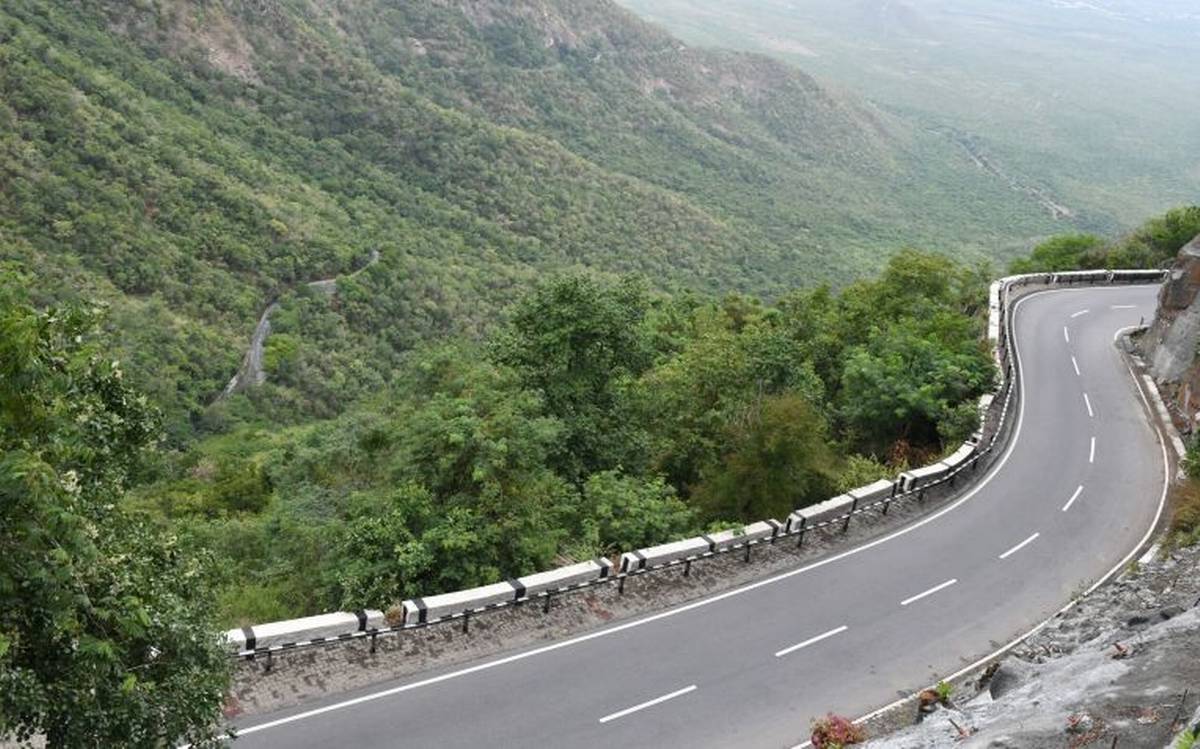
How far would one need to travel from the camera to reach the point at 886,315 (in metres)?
31.8

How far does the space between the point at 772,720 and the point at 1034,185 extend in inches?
6021

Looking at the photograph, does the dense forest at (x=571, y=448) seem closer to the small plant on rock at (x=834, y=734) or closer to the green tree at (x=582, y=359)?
the green tree at (x=582, y=359)

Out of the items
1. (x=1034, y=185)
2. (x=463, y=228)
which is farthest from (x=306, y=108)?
(x=1034, y=185)

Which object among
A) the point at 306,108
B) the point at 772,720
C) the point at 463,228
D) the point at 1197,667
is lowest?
the point at 772,720

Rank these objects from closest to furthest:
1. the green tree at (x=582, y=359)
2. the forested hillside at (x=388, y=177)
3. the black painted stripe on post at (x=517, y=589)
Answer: the black painted stripe on post at (x=517, y=589), the green tree at (x=582, y=359), the forested hillside at (x=388, y=177)

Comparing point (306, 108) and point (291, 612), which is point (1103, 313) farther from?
point (306, 108)

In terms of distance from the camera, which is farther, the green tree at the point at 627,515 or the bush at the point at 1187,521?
the bush at the point at 1187,521

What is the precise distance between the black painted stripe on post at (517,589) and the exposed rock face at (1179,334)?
75.2ft

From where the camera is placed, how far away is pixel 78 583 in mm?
6316

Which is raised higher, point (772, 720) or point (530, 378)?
point (530, 378)

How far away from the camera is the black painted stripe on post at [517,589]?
45.6ft

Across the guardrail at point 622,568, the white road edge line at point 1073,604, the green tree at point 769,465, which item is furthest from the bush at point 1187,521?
the green tree at point 769,465

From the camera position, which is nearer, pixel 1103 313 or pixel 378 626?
pixel 378 626

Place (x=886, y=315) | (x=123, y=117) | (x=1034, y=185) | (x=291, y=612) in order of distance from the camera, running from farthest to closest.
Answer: (x=1034, y=185)
(x=123, y=117)
(x=886, y=315)
(x=291, y=612)
